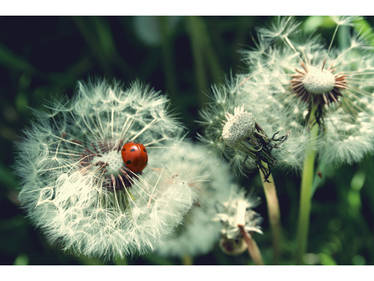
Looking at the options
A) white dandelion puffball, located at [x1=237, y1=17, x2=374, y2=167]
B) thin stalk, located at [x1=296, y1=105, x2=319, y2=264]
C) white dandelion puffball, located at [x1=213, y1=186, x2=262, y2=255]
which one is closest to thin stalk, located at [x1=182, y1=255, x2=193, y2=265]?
white dandelion puffball, located at [x1=213, y1=186, x2=262, y2=255]

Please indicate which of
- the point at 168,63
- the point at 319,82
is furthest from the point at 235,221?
the point at 168,63

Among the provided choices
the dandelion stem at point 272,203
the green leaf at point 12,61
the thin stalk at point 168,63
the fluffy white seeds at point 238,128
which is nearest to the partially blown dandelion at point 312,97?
the dandelion stem at point 272,203

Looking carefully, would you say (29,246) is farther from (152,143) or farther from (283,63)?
(283,63)

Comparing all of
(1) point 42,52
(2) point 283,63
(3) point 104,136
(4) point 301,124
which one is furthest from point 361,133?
(1) point 42,52

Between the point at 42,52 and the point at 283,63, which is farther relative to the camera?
the point at 42,52

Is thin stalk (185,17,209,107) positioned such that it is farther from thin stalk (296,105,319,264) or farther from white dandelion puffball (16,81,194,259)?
thin stalk (296,105,319,264)
